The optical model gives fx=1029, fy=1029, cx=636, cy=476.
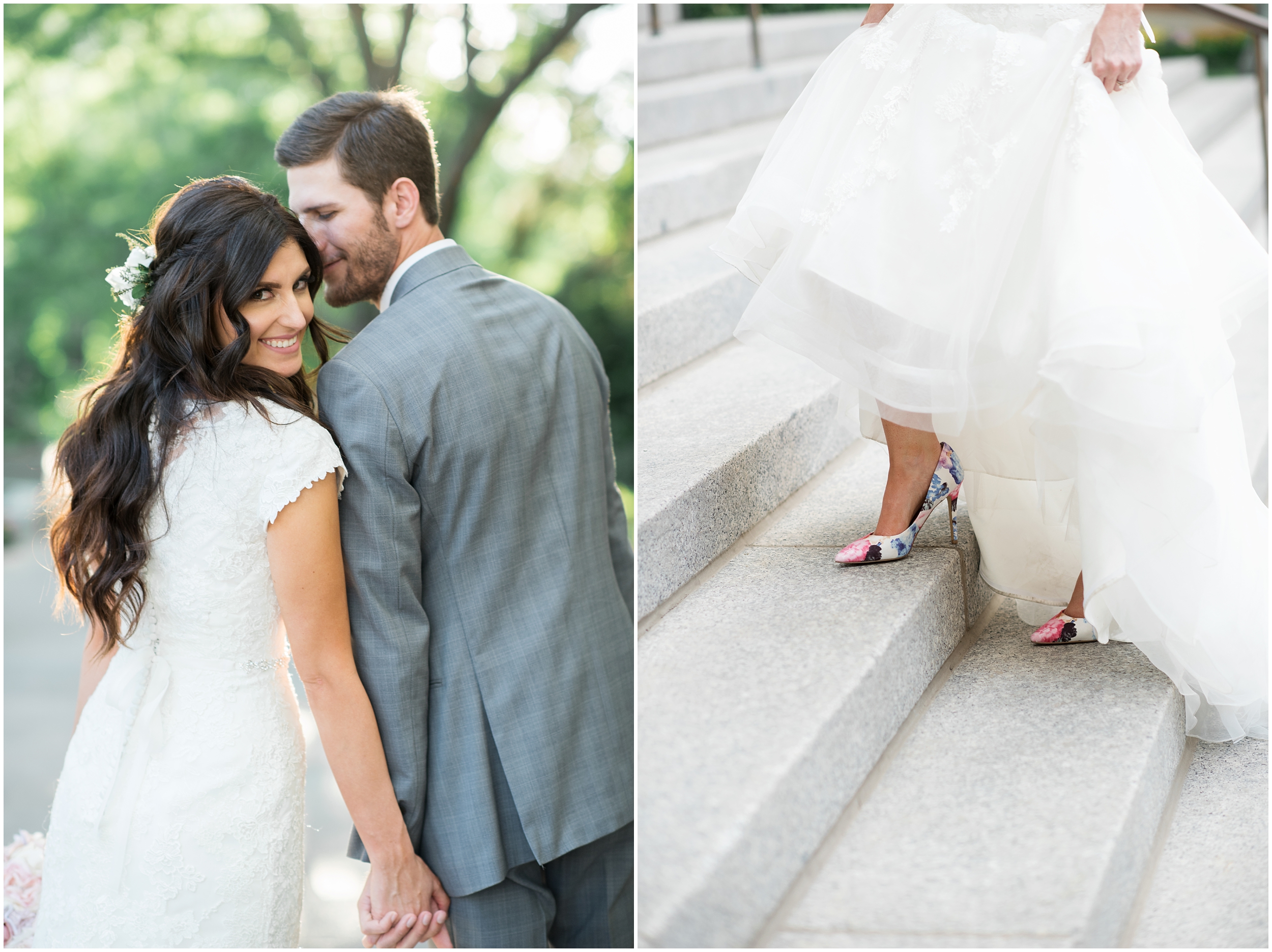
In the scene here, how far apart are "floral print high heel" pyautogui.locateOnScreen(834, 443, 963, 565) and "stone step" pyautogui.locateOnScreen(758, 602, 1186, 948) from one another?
12.1 inches

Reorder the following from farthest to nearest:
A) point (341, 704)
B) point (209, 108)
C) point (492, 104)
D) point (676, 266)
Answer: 1. point (209, 108)
2. point (492, 104)
3. point (676, 266)
4. point (341, 704)

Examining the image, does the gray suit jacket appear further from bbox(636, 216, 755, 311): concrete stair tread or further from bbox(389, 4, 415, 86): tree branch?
bbox(389, 4, 415, 86): tree branch

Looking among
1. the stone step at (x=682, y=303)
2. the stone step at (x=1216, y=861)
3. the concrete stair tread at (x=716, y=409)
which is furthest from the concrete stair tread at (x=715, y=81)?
the stone step at (x=1216, y=861)

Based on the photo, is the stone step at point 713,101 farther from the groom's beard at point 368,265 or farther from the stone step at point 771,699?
the stone step at point 771,699

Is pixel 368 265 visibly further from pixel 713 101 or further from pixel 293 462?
pixel 713 101

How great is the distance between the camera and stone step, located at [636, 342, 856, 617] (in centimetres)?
219

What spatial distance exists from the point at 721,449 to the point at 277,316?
1.07 meters

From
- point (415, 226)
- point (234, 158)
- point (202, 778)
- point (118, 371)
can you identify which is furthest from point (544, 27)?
point (202, 778)

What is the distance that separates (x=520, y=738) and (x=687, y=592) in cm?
50

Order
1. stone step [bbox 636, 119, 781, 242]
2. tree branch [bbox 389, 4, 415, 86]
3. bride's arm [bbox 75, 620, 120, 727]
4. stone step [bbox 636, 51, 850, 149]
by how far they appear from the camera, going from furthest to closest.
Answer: tree branch [bbox 389, 4, 415, 86] → stone step [bbox 636, 51, 850, 149] → stone step [bbox 636, 119, 781, 242] → bride's arm [bbox 75, 620, 120, 727]

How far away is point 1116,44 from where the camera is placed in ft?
6.63

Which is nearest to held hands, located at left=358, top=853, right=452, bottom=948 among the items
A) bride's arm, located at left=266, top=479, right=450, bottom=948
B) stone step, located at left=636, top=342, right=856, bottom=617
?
bride's arm, located at left=266, top=479, right=450, bottom=948

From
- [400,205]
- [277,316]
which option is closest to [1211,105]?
[400,205]

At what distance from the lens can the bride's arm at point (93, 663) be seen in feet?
6.37
